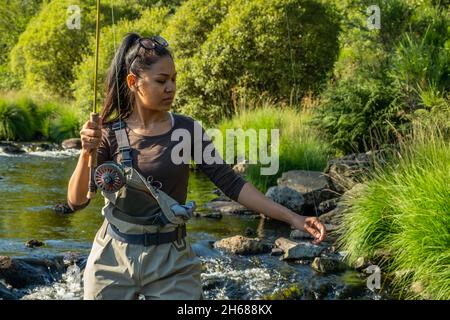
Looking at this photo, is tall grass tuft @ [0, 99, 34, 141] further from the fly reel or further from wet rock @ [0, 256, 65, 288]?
the fly reel

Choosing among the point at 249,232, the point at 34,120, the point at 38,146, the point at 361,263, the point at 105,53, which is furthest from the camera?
the point at 34,120

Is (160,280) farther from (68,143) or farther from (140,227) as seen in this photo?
(68,143)

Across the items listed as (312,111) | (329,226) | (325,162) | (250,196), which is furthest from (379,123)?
(250,196)

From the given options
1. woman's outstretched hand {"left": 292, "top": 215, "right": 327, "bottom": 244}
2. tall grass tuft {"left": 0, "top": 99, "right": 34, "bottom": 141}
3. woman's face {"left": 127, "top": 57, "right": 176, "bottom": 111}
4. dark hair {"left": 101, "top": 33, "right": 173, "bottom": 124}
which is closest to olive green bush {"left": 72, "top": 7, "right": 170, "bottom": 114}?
tall grass tuft {"left": 0, "top": 99, "right": 34, "bottom": 141}

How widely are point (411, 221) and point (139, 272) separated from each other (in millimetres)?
3876

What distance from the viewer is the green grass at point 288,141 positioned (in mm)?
11961

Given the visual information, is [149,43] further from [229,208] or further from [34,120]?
[34,120]

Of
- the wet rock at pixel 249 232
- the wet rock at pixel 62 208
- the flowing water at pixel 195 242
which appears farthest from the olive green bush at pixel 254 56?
the wet rock at pixel 249 232

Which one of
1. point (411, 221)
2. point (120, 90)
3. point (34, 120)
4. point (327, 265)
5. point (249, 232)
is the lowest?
point (249, 232)

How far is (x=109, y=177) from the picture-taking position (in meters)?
2.96

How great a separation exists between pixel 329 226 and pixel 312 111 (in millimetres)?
5258

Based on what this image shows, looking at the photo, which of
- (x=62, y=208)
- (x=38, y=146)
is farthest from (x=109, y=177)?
(x=38, y=146)

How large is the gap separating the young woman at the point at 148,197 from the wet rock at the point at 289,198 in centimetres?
714

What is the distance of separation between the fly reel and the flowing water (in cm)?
389
